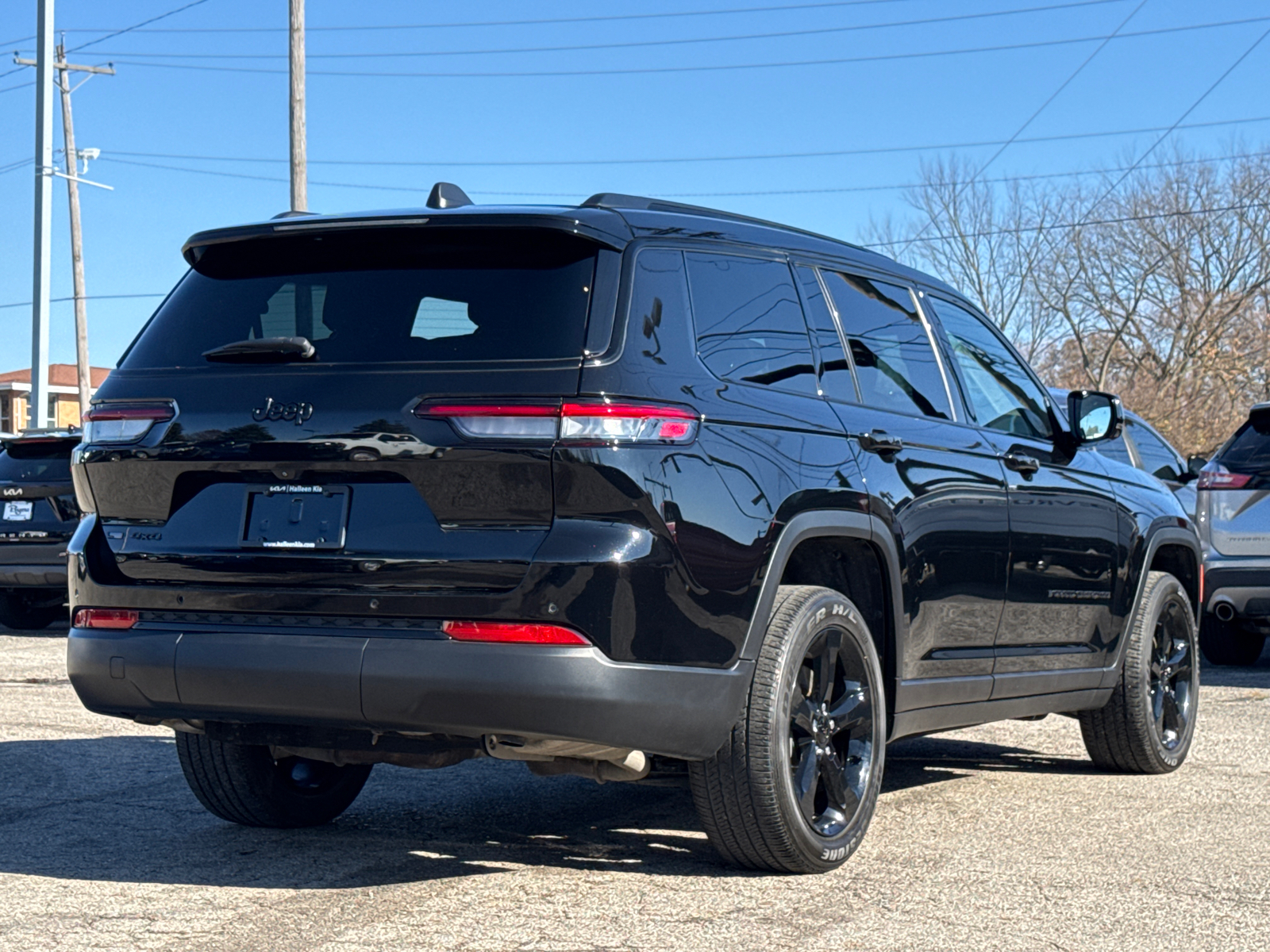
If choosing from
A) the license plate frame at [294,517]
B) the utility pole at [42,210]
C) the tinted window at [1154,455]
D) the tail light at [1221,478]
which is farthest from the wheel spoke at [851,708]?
the utility pole at [42,210]

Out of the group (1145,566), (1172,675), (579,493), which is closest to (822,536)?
(579,493)

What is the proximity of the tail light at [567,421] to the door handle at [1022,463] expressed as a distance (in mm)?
2070

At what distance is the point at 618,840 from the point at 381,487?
5.44ft

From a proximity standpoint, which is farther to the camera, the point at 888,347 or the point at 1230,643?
the point at 1230,643

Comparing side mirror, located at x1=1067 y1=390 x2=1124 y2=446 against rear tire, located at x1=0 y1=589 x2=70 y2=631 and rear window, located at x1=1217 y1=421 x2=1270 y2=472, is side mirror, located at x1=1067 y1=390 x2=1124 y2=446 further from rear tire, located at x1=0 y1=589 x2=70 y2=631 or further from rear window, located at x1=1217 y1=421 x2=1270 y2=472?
rear tire, located at x1=0 y1=589 x2=70 y2=631

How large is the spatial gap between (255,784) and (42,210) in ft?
68.0

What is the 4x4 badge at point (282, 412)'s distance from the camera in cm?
426

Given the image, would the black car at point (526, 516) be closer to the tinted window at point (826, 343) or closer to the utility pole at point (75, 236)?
the tinted window at point (826, 343)

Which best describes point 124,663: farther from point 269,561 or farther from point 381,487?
point 381,487

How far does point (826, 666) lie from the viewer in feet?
15.6

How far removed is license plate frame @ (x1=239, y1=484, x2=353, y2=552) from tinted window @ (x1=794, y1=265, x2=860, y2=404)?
5.15 feet

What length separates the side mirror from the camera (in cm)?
635

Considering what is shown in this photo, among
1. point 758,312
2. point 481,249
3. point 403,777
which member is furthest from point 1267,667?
point 481,249

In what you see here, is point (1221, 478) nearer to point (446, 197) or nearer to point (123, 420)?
point (446, 197)
